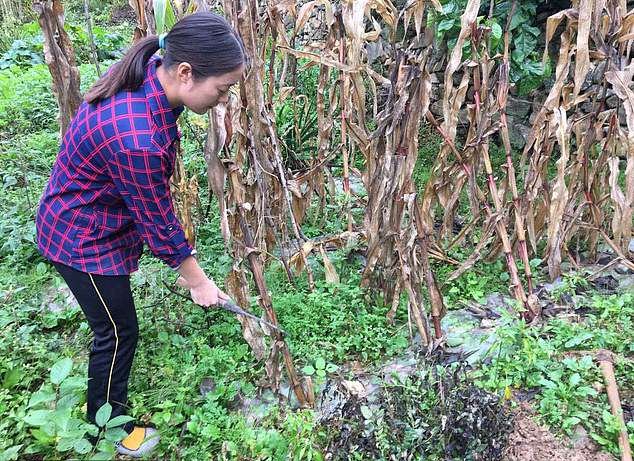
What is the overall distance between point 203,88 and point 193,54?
0.35ft

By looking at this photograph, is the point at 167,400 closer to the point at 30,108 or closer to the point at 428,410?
the point at 428,410

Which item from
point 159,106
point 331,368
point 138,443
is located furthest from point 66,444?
point 159,106

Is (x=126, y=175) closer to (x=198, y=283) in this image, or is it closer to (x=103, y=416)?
(x=198, y=283)

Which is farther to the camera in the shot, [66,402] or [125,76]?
[66,402]

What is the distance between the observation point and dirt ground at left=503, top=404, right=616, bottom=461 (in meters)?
1.92

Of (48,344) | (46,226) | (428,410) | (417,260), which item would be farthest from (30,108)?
(428,410)

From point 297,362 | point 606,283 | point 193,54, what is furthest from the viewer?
point 606,283

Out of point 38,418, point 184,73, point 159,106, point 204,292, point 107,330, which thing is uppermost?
point 184,73

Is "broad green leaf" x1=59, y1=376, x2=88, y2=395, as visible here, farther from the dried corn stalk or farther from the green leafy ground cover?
the dried corn stalk

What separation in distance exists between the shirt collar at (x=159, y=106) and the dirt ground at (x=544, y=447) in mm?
1651

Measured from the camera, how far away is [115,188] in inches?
67.7

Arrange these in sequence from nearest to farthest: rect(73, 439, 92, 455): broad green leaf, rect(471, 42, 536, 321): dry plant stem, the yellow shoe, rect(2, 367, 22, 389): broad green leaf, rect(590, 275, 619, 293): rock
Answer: rect(73, 439, 92, 455): broad green leaf
the yellow shoe
rect(2, 367, 22, 389): broad green leaf
rect(471, 42, 536, 321): dry plant stem
rect(590, 275, 619, 293): rock

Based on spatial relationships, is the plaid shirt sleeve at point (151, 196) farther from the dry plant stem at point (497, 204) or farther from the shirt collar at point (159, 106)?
the dry plant stem at point (497, 204)

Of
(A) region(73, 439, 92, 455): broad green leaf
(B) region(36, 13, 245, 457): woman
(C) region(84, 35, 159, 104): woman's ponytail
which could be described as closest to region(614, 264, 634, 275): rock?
(B) region(36, 13, 245, 457): woman
